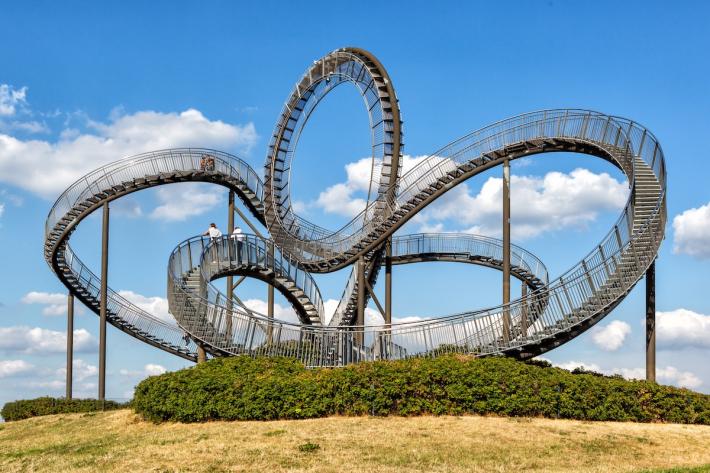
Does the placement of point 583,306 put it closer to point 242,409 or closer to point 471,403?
point 471,403

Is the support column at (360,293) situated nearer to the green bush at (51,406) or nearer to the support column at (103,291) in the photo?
the green bush at (51,406)

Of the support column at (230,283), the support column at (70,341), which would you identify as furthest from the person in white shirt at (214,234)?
the support column at (70,341)

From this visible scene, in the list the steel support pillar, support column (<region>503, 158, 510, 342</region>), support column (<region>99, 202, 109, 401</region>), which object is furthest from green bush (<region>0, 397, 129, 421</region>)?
support column (<region>503, 158, 510, 342</region>)

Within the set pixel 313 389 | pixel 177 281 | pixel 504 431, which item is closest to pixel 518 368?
pixel 504 431

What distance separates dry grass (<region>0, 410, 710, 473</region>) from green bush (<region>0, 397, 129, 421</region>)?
9547 millimetres

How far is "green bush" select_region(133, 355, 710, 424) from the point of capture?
2019 centimetres

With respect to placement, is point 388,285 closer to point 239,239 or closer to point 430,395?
point 239,239

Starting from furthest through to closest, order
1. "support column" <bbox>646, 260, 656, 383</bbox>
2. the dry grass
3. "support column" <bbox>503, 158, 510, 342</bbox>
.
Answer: "support column" <bbox>503, 158, 510, 342</bbox>
"support column" <bbox>646, 260, 656, 383</bbox>
the dry grass

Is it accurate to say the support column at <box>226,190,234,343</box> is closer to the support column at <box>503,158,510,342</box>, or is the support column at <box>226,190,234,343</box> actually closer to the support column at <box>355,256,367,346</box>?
the support column at <box>355,256,367,346</box>

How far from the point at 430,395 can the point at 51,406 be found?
16.0 m

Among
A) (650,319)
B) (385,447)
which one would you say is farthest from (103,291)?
(650,319)

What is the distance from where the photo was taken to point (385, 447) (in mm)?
17016

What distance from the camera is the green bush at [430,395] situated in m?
20.2

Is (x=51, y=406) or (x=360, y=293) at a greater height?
(x=360, y=293)
